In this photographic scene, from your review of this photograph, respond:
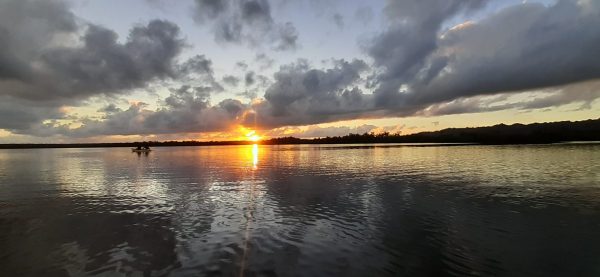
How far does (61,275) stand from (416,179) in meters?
44.4

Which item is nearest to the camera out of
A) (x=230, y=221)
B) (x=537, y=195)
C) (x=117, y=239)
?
(x=117, y=239)

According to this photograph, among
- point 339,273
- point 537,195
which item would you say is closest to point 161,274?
point 339,273

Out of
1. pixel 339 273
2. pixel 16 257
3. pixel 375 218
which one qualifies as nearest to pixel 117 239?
pixel 16 257

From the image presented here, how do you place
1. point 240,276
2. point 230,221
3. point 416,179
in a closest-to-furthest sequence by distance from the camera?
1. point 240,276
2. point 230,221
3. point 416,179

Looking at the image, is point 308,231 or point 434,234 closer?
point 434,234

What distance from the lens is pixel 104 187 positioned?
46.5 m

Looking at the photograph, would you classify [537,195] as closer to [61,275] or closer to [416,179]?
[416,179]

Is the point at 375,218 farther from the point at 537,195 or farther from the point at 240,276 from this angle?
the point at 537,195

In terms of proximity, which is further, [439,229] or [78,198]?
[78,198]

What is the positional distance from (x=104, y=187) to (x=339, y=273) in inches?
1650

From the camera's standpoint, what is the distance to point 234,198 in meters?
36.7

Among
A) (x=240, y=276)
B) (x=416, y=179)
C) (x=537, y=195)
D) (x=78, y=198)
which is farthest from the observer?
(x=416, y=179)

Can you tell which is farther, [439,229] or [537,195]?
[537,195]

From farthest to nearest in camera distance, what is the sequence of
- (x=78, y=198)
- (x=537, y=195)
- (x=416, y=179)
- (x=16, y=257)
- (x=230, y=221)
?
(x=416, y=179) → (x=78, y=198) → (x=537, y=195) → (x=230, y=221) → (x=16, y=257)
